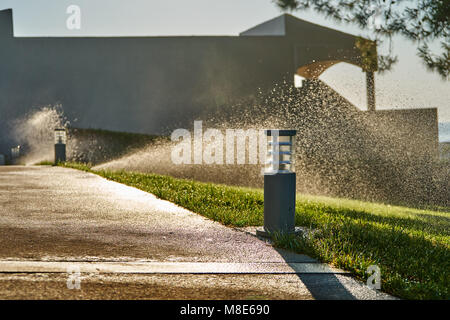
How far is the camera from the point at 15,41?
21203 millimetres

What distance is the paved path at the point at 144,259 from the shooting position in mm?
3398

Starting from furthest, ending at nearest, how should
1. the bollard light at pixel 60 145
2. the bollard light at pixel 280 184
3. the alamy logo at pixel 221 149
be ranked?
the alamy logo at pixel 221 149 < the bollard light at pixel 60 145 < the bollard light at pixel 280 184

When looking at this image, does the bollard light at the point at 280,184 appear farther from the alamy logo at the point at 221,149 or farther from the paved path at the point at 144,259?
the alamy logo at the point at 221,149

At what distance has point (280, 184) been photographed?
5.04 m

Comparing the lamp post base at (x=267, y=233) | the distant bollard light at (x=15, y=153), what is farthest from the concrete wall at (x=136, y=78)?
the lamp post base at (x=267, y=233)

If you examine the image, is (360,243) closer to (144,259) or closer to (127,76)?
(144,259)

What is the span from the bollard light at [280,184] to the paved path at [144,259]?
280 millimetres

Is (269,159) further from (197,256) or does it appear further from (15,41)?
(15,41)

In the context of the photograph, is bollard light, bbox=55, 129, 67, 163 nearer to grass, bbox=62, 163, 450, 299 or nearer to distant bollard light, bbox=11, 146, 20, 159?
distant bollard light, bbox=11, 146, 20, 159

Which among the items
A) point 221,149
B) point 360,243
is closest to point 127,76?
point 221,149

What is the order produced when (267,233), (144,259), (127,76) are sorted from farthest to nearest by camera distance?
(127,76)
(267,233)
(144,259)

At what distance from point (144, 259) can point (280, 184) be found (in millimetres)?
1573

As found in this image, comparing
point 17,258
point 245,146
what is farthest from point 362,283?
point 245,146
